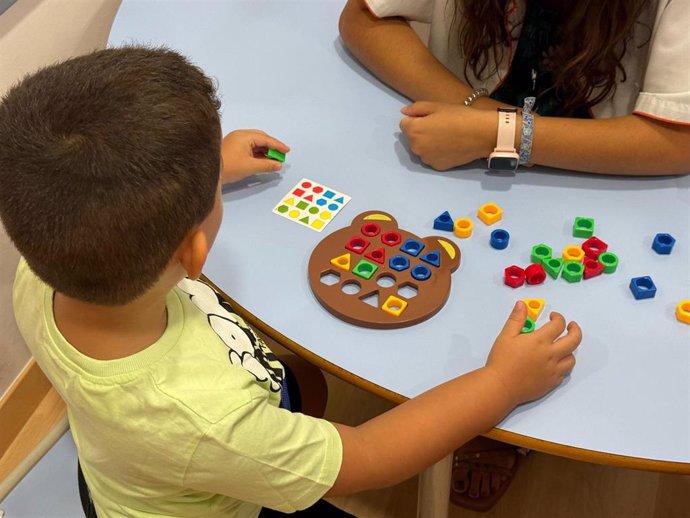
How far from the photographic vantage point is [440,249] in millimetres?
832

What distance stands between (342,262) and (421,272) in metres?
0.09

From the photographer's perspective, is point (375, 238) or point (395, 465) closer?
point (395, 465)

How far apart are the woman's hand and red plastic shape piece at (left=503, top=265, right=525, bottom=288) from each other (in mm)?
200

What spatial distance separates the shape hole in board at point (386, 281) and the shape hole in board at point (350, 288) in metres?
0.02

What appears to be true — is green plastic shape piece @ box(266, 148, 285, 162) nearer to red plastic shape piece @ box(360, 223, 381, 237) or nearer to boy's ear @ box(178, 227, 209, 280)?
red plastic shape piece @ box(360, 223, 381, 237)

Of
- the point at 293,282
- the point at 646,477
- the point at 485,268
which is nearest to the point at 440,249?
the point at 485,268

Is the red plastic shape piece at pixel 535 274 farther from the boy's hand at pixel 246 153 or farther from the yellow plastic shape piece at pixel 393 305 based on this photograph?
the boy's hand at pixel 246 153

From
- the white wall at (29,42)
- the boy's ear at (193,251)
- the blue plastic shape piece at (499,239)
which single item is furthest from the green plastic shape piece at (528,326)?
the white wall at (29,42)

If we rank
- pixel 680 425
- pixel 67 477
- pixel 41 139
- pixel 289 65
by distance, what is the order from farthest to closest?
pixel 289 65, pixel 67 477, pixel 680 425, pixel 41 139

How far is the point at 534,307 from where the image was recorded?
777mm

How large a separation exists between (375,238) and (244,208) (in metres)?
0.18

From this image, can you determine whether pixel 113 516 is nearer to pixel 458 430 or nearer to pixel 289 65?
pixel 458 430

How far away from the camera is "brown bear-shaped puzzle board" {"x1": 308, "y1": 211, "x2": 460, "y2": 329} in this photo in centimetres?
77

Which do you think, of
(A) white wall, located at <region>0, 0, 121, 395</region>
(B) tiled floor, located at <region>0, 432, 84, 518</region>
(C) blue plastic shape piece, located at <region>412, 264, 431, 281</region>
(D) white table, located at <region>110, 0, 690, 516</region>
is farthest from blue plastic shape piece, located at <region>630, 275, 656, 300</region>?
(A) white wall, located at <region>0, 0, 121, 395</region>
